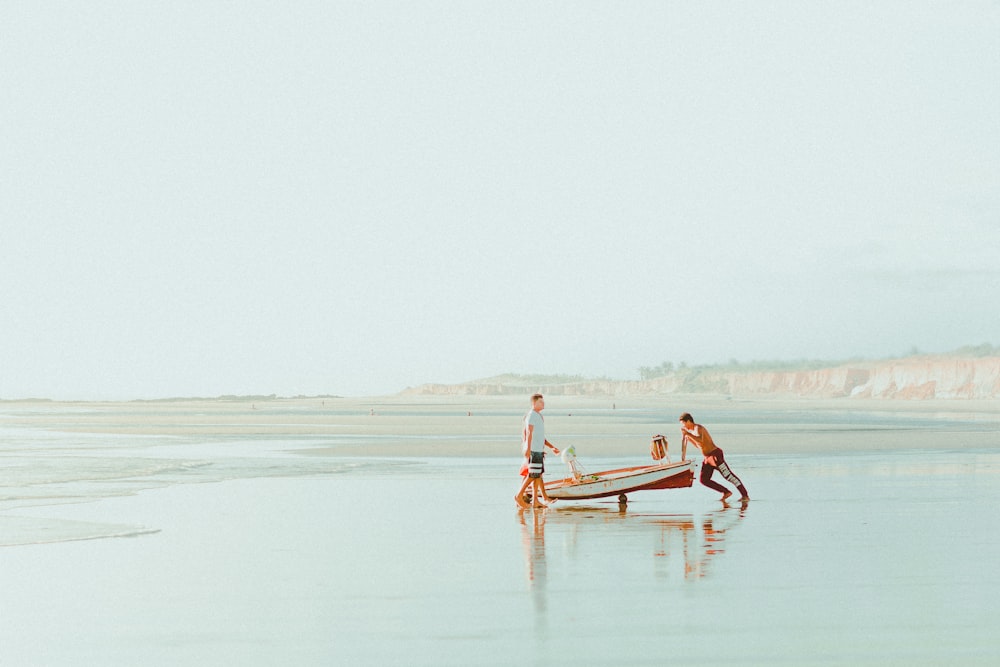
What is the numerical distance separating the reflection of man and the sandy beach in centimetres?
42

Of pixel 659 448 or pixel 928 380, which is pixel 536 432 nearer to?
pixel 659 448

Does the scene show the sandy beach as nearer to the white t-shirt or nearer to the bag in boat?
the bag in boat

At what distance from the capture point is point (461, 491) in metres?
23.3

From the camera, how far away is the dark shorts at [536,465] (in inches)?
789

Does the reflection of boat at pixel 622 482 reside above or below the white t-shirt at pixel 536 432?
below

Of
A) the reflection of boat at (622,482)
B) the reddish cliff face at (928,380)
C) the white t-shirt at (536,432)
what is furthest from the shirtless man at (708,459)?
the reddish cliff face at (928,380)

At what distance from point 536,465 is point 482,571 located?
6942mm

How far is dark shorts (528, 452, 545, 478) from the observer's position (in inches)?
789

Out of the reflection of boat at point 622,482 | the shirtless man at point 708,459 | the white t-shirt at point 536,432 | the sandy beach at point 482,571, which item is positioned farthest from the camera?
the shirtless man at point 708,459

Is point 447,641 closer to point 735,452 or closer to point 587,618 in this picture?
point 587,618

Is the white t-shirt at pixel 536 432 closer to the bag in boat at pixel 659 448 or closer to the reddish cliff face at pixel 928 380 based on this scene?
the bag in boat at pixel 659 448

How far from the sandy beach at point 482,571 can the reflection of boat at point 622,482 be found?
346 millimetres

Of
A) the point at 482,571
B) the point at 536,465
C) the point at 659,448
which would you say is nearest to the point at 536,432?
the point at 536,465

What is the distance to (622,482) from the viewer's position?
2041 centimetres
